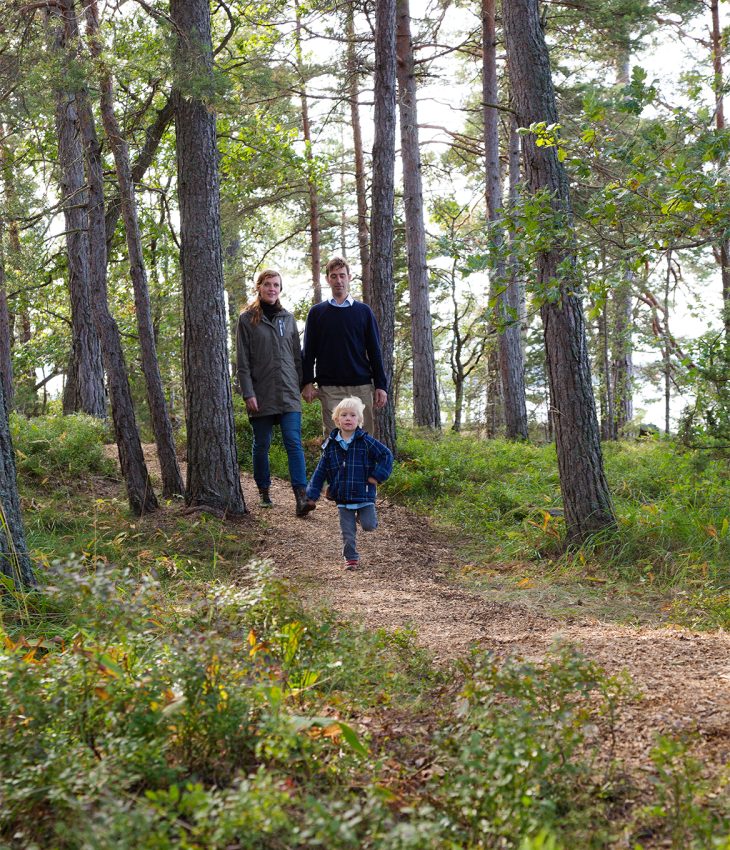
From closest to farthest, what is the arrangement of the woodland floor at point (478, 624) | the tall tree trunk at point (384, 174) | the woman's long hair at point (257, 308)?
the woodland floor at point (478, 624) < the woman's long hair at point (257, 308) < the tall tree trunk at point (384, 174)

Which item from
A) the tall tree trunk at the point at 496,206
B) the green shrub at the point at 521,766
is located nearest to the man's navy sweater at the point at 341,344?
the green shrub at the point at 521,766

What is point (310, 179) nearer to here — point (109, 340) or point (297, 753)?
point (109, 340)

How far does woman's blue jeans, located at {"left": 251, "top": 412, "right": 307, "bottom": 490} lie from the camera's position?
305 inches

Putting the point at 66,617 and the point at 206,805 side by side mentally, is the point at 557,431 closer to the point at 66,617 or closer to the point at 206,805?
the point at 66,617

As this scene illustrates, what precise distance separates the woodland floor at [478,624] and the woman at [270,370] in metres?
0.72

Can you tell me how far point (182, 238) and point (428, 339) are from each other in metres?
8.14

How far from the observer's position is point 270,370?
7.74 metres

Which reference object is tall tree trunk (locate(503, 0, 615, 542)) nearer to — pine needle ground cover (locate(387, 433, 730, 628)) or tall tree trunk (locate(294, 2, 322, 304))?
pine needle ground cover (locate(387, 433, 730, 628))

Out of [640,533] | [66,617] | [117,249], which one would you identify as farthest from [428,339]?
[66,617]

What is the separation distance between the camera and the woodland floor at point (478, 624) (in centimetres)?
318

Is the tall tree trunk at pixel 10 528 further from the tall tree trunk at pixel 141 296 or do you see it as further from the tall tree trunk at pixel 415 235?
→ the tall tree trunk at pixel 415 235

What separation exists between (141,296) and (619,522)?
5.23 m

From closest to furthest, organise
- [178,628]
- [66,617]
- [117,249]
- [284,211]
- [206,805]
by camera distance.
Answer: [206,805] < [178,628] < [66,617] < [117,249] < [284,211]

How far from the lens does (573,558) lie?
6.46 m
